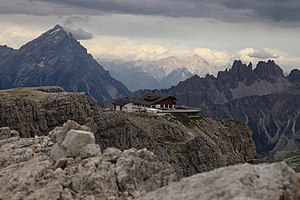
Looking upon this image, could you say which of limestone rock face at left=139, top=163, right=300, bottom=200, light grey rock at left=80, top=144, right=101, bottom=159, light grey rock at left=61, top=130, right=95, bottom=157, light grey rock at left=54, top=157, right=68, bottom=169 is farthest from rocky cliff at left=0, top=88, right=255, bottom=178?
limestone rock face at left=139, top=163, right=300, bottom=200

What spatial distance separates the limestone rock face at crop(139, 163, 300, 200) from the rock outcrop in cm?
576

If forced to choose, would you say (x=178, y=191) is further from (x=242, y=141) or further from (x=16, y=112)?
(x=242, y=141)

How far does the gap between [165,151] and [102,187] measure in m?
99.3

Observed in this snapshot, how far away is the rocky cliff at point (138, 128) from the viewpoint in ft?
298

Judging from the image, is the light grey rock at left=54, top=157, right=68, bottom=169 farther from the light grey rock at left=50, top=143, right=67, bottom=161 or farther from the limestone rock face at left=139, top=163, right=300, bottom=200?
the limestone rock face at left=139, top=163, right=300, bottom=200

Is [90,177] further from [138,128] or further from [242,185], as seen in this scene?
[138,128]

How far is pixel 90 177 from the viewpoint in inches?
1142

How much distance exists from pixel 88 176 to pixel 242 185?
11378 mm

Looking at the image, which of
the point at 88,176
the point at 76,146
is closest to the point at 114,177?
the point at 88,176

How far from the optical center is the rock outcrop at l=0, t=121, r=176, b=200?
93.7 ft

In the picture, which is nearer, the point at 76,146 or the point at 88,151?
the point at 88,151

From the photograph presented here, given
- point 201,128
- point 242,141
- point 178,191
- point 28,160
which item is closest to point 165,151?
point 201,128

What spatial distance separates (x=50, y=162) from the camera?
1303 inches

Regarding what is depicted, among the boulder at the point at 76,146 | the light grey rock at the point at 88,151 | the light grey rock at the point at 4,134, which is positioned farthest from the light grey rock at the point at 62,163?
the light grey rock at the point at 4,134
